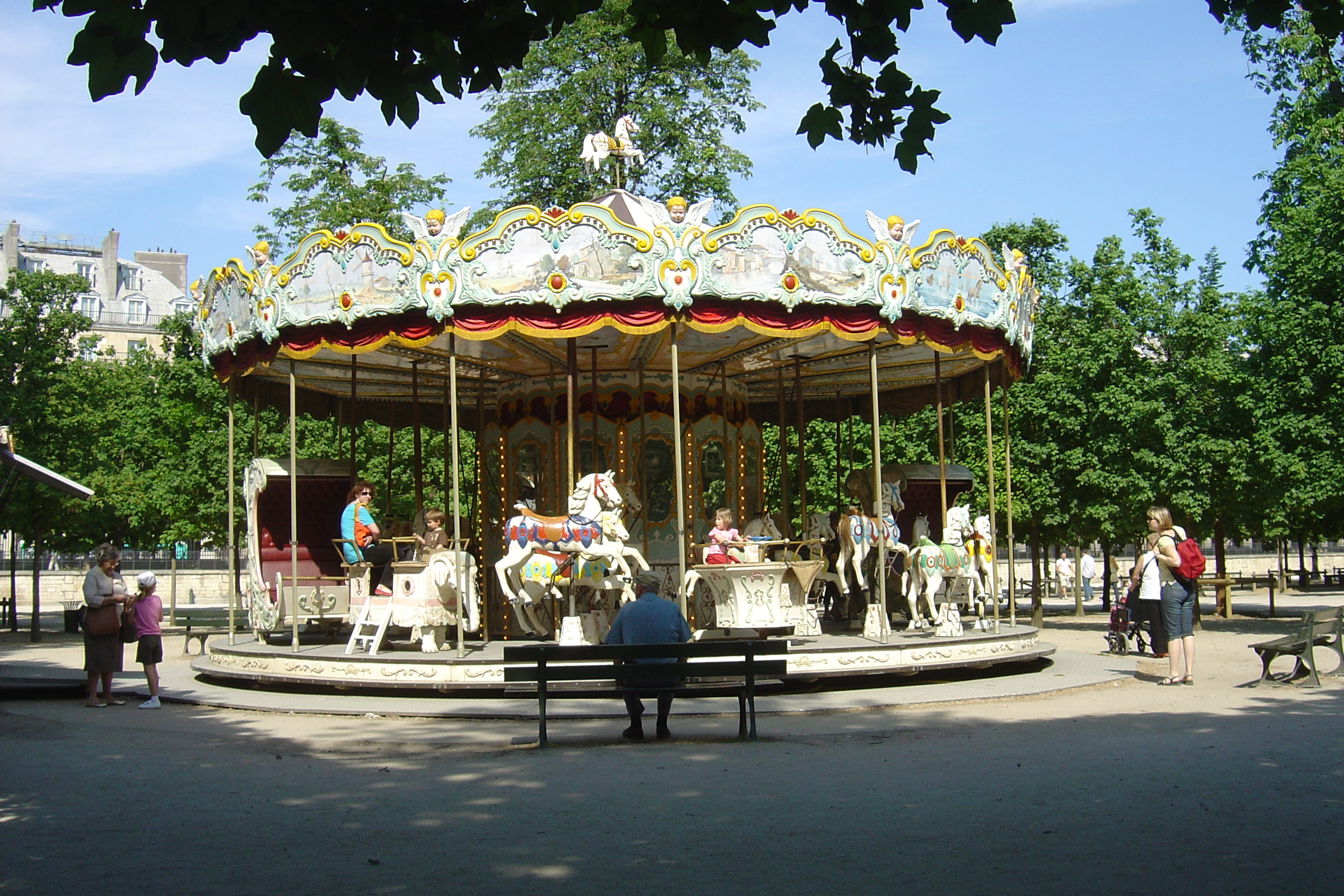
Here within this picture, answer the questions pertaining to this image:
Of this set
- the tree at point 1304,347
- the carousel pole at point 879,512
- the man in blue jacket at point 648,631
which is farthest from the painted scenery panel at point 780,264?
the tree at point 1304,347

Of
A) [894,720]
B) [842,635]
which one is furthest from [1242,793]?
[842,635]

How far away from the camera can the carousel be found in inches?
529

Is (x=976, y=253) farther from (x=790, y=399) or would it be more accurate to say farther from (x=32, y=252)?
(x=32, y=252)

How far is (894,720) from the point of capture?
11102mm

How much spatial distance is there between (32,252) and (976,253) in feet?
266

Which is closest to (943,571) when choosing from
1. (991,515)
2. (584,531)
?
(991,515)

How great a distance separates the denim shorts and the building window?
260 ft

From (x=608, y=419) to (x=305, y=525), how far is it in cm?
491

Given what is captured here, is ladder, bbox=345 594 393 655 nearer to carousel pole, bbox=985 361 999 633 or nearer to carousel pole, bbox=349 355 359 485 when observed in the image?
carousel pole, bbox=349 355 359 485

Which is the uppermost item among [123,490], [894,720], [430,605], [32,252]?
[32,252]

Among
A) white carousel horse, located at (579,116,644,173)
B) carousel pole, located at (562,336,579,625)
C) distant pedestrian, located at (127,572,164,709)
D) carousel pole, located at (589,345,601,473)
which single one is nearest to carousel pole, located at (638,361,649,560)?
carousel pole, located at (589,345,601,473)

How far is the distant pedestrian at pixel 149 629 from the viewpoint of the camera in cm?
1289

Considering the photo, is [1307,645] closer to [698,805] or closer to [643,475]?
[643,475]

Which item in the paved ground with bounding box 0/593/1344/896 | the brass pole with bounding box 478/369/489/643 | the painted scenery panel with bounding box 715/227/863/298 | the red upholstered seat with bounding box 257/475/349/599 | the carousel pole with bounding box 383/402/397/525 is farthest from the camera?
the carousel pole with bounding box 383/402/397/525
